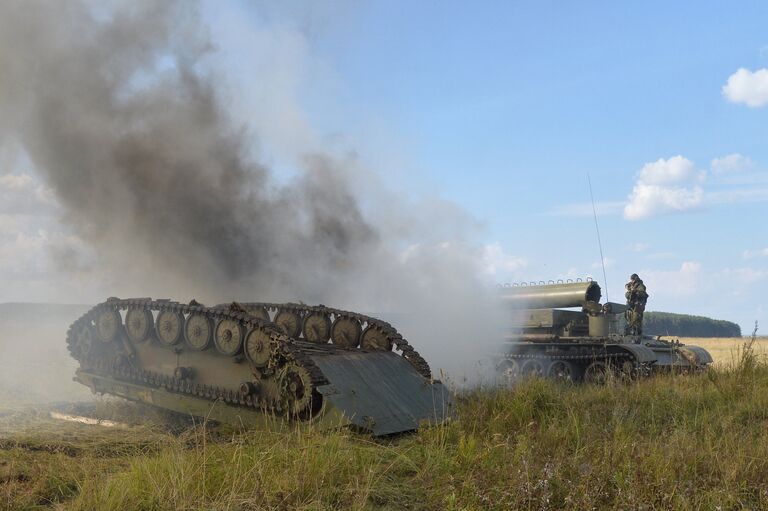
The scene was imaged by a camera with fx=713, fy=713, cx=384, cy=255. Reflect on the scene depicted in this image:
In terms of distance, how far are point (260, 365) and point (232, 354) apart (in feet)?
1.85

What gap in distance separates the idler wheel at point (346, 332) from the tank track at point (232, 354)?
63mm

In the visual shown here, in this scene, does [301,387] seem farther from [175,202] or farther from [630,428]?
[175,202]

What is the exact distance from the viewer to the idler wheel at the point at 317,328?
1040 centimetres

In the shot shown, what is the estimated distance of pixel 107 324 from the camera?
36.2 ft

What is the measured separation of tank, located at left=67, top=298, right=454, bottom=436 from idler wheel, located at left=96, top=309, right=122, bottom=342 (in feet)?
0.05

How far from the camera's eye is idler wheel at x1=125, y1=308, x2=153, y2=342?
10391 mm

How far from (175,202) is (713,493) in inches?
518

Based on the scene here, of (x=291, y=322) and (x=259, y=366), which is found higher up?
(x=291, y=322)

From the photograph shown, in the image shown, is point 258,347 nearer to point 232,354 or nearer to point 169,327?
point 232,354

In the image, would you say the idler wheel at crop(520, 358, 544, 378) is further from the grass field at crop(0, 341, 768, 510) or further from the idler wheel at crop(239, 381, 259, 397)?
the idler wheel at crop(239, 381, 259, 397)

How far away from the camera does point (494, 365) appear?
17.2 m

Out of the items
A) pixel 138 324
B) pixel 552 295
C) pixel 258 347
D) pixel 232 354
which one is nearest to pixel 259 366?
pixel 258 347

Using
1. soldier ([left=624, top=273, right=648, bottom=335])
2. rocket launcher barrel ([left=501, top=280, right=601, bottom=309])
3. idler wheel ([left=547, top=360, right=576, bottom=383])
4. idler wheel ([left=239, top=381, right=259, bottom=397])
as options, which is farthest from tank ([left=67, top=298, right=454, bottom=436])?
soldier ([left=624, top=273, right=648, bottom=335])

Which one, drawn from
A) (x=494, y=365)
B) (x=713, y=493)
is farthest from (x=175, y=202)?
(x=713, y=493)
